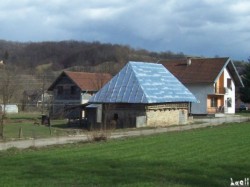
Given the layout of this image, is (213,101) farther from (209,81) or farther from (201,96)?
(209,81)

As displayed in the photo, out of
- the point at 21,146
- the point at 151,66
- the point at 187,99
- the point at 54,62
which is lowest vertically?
the point at 21,146

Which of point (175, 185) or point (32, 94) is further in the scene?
point (32, 94)

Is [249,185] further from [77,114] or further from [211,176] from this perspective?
[77,114]

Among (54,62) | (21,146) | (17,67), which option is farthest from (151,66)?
Result: (54,62)

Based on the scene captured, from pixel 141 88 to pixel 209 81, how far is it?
21512 mm

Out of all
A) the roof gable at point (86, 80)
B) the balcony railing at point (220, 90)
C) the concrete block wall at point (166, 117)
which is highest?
the roof gable at point (86, 80)

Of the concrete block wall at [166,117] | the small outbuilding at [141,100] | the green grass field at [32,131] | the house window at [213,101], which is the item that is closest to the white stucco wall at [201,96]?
the house window at [213,101]

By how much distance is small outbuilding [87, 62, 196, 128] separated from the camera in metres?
42.1

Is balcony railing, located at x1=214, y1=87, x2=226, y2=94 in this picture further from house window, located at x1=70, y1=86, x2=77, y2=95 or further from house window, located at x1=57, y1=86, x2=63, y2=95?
house window, located at x1=57, y1=86, x2=63, y2=95

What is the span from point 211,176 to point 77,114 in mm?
42015

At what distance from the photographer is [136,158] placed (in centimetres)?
1755

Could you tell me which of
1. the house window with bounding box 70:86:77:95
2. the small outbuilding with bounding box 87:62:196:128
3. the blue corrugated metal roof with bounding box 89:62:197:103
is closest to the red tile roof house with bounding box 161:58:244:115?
the house window with bounding box 70:86:77:95

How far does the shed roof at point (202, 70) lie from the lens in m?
63.1

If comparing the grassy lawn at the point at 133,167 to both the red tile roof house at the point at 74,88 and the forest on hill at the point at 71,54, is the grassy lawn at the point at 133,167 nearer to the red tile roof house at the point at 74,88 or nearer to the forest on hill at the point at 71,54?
the red tile roof house at the point at 74,88
